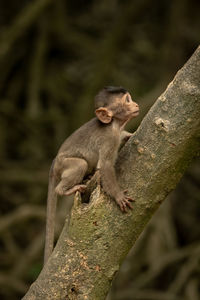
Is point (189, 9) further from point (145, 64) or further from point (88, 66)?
point (88, 66)

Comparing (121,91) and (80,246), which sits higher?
(121,91)

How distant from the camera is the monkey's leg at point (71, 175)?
144 inches

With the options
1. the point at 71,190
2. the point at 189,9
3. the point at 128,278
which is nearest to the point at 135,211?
the point at 71,190

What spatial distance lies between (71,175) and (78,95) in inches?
189

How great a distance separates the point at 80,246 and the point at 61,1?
5.53 m

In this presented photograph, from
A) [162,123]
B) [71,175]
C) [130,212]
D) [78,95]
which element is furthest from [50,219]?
[78,95]

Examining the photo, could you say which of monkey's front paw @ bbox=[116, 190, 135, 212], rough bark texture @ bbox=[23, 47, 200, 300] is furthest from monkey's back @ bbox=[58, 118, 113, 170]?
monkey's front paw @ bbox=[116, 190, 135, 212]

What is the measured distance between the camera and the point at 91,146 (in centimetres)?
385

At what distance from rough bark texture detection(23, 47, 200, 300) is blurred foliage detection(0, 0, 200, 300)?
11.0 feet

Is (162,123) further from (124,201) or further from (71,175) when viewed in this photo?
(71,175)

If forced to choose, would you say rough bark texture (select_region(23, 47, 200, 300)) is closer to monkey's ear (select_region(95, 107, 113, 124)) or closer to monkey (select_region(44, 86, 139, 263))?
monkey (select_region(44, 86, 139, 263))

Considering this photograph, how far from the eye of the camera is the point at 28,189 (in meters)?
7.50

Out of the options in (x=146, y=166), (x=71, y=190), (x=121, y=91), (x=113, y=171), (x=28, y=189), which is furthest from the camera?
(x=28, y=189)

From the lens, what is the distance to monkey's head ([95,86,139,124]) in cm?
388
